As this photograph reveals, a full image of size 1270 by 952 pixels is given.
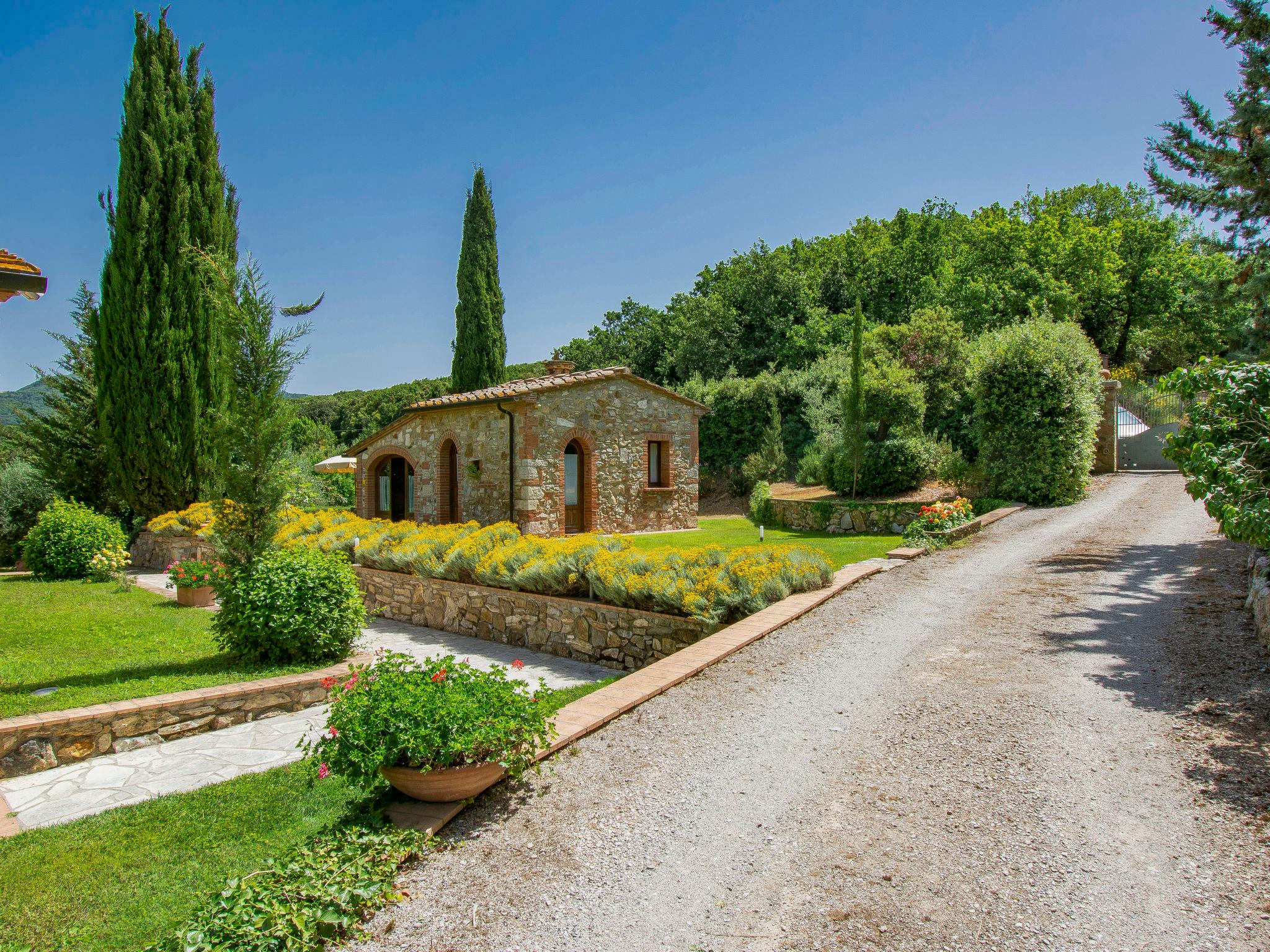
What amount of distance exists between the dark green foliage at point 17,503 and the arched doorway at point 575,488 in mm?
11275

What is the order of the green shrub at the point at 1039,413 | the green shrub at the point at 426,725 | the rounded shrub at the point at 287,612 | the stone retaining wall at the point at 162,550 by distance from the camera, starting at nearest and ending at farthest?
the green shrub at the point at 426,725 < the rounded shrub at the point at 287,612 < the stone retaining wall at the point at 162,550 < the green shrub at the point at 1039,413

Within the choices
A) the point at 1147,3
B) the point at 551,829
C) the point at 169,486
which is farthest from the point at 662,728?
the point at 169,486

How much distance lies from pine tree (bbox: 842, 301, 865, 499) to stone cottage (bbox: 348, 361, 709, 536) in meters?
3.65

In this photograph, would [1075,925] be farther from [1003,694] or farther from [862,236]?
[862,236]

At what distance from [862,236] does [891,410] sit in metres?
27.6

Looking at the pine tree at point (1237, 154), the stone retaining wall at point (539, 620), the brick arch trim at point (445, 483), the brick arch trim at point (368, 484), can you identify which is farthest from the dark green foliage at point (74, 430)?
the pine tree at point (1237, 154)

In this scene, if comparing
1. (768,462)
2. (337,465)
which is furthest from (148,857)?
(768,462)

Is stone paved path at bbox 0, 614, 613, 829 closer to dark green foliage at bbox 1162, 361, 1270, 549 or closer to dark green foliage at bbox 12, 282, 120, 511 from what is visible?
dark green foliage at bbox 1162, 361, 1270, 549

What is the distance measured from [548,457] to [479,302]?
1469 cm

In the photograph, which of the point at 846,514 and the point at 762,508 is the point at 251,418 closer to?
the point at 846,514

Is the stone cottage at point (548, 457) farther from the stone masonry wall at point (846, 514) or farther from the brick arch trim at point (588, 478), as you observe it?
the stone masonry wall at point (846, 514)

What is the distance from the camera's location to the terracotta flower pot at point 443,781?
349cm

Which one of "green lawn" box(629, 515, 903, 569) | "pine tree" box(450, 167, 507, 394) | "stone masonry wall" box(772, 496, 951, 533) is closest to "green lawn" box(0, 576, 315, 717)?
"green lawn" box(629, 515, 903, 569)

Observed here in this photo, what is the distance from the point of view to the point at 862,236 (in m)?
41.8
